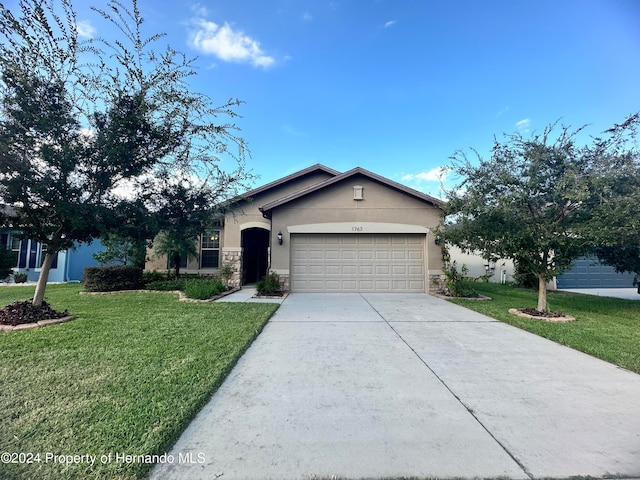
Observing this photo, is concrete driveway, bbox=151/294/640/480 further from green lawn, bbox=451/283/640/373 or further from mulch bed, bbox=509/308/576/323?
mulch bed, bbox=509/308/576/323

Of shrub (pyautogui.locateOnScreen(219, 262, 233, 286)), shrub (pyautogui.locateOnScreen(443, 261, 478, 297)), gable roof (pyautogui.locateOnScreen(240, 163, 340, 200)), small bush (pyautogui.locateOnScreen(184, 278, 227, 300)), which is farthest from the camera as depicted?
gable roof (pyautogui.locateOnScreen(240, 163, 340, 200))

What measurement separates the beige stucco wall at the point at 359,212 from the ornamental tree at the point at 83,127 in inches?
199

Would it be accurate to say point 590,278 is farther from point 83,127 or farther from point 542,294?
point 83,127

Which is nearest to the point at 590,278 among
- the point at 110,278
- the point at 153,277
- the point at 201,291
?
the point at 201,291

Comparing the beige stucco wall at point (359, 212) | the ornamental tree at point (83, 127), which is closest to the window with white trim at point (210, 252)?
the beige stucco wall at point (359, 212)

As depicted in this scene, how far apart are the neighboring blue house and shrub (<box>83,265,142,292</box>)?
170 inches

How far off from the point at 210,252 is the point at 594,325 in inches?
567

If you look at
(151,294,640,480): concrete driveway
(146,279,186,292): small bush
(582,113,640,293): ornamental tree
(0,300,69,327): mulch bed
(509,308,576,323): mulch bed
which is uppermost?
(582,113,640,293): ornamental tree

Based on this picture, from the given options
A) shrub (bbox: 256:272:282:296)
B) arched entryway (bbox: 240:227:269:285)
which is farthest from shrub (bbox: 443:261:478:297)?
arched entryway (bbox: 240:227:269:285)

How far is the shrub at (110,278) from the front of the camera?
11375 mm

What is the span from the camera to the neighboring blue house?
50.3 ft

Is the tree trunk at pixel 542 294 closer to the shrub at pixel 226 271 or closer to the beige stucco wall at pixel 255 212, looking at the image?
the beige stucco wall at pixel 255 212

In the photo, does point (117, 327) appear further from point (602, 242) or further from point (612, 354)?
point (602, 242)

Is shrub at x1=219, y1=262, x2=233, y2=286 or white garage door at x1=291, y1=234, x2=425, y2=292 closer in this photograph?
white garage door at x1=291, y1=234, x2=425, y2=292
